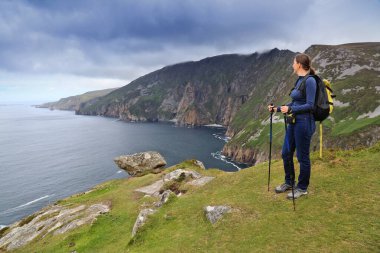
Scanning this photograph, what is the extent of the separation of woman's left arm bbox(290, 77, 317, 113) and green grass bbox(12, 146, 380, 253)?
436 cm

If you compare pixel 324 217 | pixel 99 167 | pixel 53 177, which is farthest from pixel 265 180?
pixel 99 167

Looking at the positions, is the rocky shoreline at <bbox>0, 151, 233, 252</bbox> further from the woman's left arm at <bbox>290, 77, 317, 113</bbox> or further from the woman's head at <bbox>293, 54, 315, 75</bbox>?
the woman's head at <bbox>293, 54, 315, 75</bbox>

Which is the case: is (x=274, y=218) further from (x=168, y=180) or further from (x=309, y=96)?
(x=168, y=180)

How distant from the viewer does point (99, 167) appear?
13475 cm

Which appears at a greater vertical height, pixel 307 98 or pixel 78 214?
pixel 307 98

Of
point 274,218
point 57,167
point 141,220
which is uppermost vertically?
point 274,218

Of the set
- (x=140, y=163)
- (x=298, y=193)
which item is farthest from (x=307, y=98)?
(x=140, y=163)

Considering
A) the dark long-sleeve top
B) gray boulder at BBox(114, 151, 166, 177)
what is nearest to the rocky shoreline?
gray boulder at BBox(114, 151, 166, 177)

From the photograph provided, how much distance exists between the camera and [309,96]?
12.3 metres

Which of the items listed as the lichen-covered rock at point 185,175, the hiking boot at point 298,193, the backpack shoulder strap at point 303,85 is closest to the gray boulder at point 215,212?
the hiking boot at point 298,193

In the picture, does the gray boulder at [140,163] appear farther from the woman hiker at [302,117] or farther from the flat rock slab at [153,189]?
the woman hiker at [302,117]

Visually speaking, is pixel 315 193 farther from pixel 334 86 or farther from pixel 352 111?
pixel 334 86

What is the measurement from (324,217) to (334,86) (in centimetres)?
18045

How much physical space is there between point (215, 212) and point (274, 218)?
3174mm
